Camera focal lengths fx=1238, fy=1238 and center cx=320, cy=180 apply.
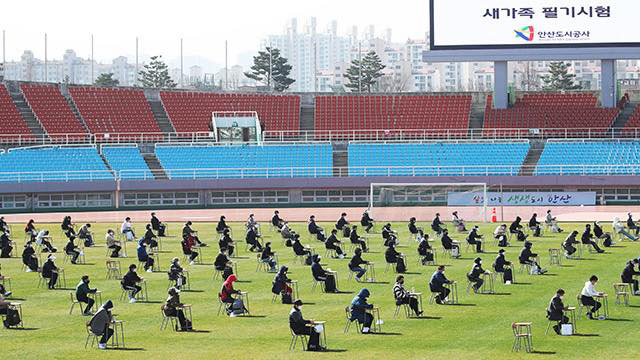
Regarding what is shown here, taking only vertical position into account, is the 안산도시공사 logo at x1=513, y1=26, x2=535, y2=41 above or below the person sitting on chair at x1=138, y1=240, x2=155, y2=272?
above

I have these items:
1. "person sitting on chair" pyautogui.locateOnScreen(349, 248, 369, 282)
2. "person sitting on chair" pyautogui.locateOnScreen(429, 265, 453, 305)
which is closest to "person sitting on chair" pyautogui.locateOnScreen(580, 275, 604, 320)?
"person sitting on chair" pyautogui.locateOnScreen(429, 265, 453, 305)

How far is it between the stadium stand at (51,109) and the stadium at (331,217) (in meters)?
0.19

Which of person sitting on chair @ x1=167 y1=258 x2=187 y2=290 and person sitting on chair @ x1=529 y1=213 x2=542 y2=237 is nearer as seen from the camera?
person sitting on chair @ x1=167 y1=258 x2=187 y2=290

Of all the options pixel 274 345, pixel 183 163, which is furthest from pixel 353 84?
pixel 274 345

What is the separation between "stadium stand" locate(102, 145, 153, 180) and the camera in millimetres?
90500

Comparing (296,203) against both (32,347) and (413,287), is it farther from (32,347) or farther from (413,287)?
(32,347)

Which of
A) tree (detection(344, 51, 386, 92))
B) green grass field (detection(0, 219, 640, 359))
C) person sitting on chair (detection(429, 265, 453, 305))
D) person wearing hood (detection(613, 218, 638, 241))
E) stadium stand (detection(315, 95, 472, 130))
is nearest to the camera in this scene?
green grass field (detection(0, 219, 640, 359))

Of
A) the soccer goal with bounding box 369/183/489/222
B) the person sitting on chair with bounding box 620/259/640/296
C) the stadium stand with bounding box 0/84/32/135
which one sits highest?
the stadium stand with bounding box 0/84/32/135

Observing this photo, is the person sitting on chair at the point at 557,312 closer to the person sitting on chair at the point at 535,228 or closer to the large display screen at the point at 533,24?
the person sitting on chair at the point at 535,228

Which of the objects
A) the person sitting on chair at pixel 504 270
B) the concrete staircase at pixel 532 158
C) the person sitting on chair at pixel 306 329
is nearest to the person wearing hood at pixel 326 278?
the person sitting on chair at pixel 504 270

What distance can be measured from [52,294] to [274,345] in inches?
510

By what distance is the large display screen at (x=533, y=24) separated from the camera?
9194 cm

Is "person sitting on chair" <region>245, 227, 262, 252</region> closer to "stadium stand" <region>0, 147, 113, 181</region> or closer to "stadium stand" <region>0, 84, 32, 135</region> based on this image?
"stadium stand" <region>0, 147, 113, 181</region>

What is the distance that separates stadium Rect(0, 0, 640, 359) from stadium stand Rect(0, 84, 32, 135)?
21 centimetres
